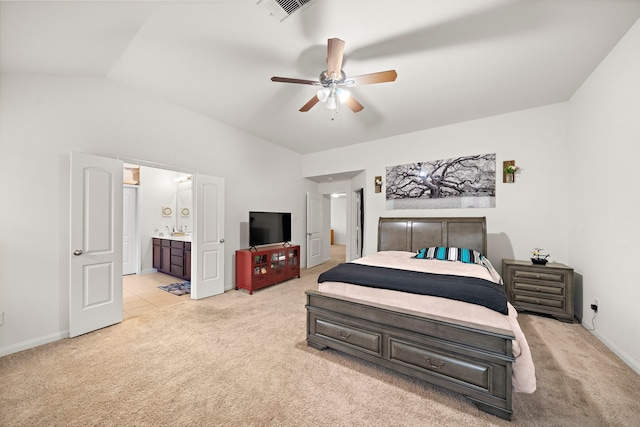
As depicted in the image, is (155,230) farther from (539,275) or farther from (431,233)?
(539,275)

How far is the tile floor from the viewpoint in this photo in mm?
3456

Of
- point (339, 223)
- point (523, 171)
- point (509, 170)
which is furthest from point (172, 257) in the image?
point (339, 223)

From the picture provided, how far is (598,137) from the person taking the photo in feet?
8.79

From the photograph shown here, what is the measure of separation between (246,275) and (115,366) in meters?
2.21

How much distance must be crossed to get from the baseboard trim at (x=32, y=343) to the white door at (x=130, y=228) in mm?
3109

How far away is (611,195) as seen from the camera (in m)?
2.45

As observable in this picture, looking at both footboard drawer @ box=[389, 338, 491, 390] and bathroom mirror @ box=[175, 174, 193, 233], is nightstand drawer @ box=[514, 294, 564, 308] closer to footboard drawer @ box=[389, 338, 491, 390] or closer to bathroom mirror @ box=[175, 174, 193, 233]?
footboard drawer @ box=[389, 338, 491, 390]

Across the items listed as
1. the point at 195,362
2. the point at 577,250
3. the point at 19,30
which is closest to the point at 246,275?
the point at 195,362

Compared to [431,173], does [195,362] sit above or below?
below

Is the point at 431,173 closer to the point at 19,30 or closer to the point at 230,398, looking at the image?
the point at 230,398

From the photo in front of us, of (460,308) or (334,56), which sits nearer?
(460,308)

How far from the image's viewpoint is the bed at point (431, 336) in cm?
159

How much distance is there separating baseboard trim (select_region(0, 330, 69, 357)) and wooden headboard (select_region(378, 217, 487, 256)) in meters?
4.51

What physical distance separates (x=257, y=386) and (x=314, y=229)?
4734mm
